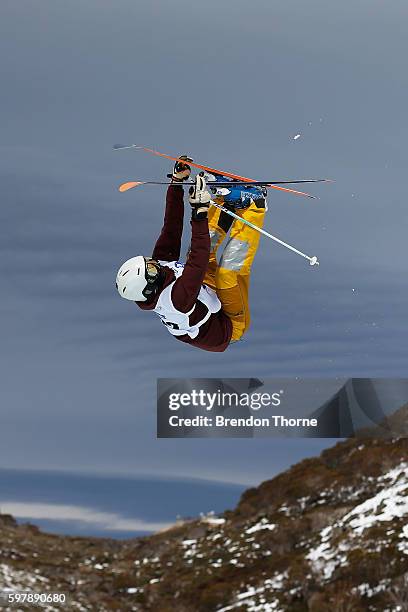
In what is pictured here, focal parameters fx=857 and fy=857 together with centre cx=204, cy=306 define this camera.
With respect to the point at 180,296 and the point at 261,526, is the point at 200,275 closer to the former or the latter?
the point at 180,296

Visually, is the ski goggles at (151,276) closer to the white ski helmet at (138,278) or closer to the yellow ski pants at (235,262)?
the white ski helmet at (138,278)

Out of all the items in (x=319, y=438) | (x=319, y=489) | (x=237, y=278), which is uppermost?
(x=319, y=489)

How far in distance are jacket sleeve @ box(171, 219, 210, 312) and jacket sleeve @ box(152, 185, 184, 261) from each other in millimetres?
1133

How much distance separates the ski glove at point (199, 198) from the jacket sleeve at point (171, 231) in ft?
5.87

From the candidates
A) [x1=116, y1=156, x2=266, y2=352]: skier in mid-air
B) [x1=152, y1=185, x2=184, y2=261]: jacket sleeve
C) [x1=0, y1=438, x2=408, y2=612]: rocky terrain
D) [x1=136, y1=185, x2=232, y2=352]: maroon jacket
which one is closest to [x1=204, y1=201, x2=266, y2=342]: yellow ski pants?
[x1=116, y1=156, x2=266, y2=352]: skier in mid-air

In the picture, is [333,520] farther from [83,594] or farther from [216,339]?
[216,339]

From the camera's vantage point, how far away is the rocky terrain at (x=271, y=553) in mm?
52031

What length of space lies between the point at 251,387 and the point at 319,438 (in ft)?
5.39

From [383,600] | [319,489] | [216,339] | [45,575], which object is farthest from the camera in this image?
[319,489]

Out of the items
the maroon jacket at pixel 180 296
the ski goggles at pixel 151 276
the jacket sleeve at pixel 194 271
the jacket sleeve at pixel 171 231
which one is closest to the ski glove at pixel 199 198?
the jacket sleeve at pixel 194 271

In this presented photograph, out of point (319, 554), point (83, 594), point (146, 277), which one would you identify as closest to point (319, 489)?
point (319, 554)

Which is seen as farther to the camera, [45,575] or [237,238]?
[45,575]

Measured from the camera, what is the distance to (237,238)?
525 inches

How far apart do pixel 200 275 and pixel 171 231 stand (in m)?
1.58
